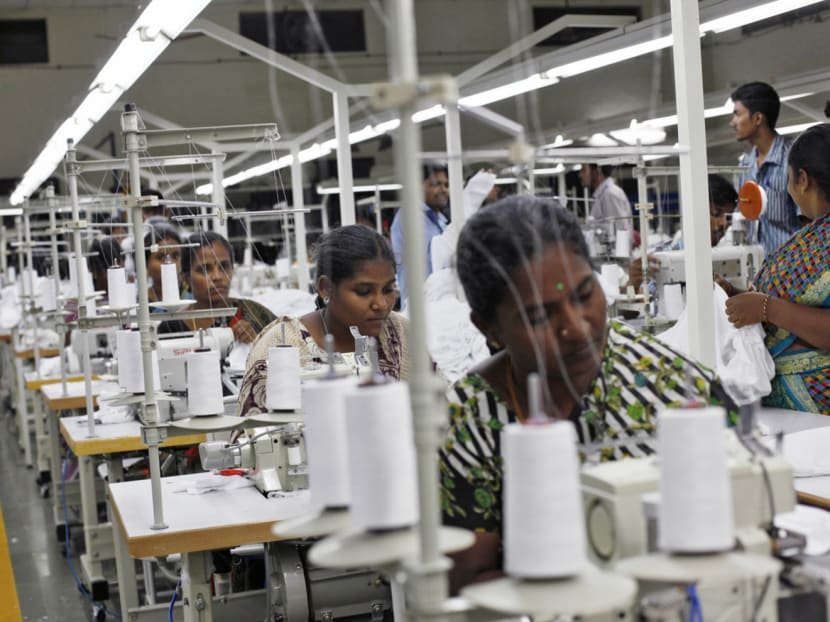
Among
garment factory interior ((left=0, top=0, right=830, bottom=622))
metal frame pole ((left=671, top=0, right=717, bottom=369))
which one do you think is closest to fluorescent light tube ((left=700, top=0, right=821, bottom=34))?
garment factory interior ((left=0, top=0, right=830, bottom=622))

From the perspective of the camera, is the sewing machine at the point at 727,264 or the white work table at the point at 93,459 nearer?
the sewing machine at the point at 727,264

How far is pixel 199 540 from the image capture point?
8.25 feet

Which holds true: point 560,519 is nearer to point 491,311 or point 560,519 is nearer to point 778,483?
point 778,483

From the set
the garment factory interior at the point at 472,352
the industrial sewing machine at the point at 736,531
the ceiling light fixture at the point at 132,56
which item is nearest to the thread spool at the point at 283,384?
the garment factory interior at the point at 472,352

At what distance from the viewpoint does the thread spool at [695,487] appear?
1.18 m

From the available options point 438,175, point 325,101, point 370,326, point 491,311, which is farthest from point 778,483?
point 325,101

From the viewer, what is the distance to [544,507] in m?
1.15

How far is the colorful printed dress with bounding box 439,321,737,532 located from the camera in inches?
65.9

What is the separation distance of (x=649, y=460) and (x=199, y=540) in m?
1.40

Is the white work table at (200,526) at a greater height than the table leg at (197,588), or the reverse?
the white work table at (200,526)

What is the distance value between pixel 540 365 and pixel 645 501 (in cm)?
39

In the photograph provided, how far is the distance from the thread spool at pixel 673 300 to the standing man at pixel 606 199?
313 mm

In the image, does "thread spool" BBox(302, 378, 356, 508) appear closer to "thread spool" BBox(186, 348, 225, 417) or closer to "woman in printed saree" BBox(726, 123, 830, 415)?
"thread spool" BBox(186, 348, 225, 417)

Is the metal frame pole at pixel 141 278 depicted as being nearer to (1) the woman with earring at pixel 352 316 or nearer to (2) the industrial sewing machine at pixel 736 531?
(1) the woman with earring at pixel 352 316
